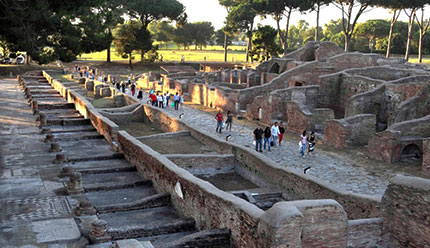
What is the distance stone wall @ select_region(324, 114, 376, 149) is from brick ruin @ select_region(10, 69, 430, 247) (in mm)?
3758

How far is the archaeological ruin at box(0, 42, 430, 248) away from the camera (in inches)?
318

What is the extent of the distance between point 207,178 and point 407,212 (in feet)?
20.4

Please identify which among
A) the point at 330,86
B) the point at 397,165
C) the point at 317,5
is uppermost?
the point at 317,5

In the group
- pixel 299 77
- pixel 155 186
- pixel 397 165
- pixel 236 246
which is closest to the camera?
pixel 236 246

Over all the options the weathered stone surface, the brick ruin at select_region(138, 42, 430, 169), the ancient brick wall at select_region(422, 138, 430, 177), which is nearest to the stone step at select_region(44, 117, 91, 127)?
the brick ruin at select_region(138, 42, 430, 169)

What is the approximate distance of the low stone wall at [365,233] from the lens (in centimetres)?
817

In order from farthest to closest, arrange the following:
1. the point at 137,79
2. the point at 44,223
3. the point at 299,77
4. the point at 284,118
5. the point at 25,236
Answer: the point at 137,79 < the point at 299,77 < the point at 284,118 < the point at 44,223 < the point at 25,236

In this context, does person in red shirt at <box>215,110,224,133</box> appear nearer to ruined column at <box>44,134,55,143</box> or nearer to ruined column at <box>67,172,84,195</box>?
ruined column at <box>44,134,55,143</box>

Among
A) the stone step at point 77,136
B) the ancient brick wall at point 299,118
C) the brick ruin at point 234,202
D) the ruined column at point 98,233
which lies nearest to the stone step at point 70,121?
the stone step at point 77,136

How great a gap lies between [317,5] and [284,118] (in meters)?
28.8

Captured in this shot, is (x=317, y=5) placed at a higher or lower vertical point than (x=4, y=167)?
higher

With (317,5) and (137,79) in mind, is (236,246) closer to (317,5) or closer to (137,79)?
(137,79)

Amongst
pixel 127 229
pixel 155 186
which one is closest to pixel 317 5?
pixel 155 186

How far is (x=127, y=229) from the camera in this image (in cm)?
938
